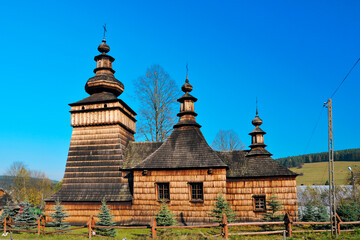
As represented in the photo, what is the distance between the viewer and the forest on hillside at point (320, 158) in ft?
282

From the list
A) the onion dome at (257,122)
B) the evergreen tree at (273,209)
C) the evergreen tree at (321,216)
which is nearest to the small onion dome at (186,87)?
the onion dome at (257,122)

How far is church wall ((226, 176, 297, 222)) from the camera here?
751 inches

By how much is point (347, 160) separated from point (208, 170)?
280 feet

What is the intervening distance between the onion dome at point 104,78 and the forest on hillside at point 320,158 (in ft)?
273

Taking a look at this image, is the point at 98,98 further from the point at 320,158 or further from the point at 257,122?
the point at 320,158

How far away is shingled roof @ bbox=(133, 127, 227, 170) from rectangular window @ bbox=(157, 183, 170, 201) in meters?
1.40

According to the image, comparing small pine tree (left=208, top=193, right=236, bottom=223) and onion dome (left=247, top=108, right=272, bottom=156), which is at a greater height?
onion dome (left=247, top=108, right=272, bottom=156)

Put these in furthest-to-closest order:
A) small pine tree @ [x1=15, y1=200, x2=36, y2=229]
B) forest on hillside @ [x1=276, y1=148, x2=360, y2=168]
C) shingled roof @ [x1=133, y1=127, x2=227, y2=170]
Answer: forest on hillside @ [x1=276, y1=148, x2=360, y2=168], shingled roof @ [x1=133, y1=127, x2=227, y2=170], small pine tree @ [x1=15, y1=200, x2=36, y2=229]

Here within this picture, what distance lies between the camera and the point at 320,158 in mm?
95625

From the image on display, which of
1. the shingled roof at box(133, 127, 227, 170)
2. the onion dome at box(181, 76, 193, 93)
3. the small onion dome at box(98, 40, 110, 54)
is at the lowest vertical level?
the shingled roof at box(133, 127, 227, 170)

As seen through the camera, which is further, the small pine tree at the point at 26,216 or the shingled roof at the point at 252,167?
the shingled roof at the point at 252,167

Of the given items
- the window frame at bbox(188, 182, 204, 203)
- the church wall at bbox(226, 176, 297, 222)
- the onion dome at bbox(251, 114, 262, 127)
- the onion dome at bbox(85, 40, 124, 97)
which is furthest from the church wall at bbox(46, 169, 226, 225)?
the onion dome at bbox(85, 40, 124, 97)

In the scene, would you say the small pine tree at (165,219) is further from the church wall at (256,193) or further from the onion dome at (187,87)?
the onion dome at (187,87)

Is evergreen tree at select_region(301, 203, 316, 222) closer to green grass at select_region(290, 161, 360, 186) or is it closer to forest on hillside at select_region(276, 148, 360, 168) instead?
green grass at select_region(290, 161, 360, 186)
